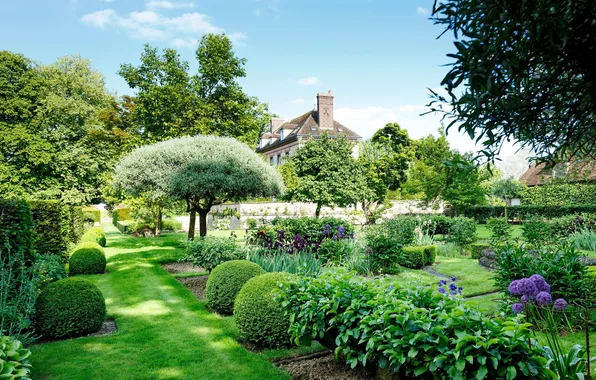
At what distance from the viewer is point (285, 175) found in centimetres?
2806

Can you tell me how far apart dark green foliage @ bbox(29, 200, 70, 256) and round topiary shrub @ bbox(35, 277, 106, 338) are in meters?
5.79

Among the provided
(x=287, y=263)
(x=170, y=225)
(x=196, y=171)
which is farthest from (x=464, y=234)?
(x=170, y=225)

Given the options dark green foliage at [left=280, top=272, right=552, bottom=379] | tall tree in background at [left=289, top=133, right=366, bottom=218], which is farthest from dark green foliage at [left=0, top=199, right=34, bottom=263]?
tall tree in background at [left=289, top=133, right=366, bottom=218]

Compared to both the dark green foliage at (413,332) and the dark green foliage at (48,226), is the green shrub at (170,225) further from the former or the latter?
the dark green foliage at (413,332)

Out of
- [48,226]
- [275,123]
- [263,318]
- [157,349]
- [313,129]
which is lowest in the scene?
[157,349]

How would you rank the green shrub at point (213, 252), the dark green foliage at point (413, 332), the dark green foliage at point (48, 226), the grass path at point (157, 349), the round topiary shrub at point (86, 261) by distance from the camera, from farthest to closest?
the dark green foliage at point (48, 226), the round topiary shrub at point (86, 261), the green shrub at point (213, 252), the grass path at point (157, 349), the dark green foliage at point (413, 332)

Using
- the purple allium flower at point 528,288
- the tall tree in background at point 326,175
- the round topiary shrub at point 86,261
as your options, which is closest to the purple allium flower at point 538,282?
the purple allium flower at point 528,288

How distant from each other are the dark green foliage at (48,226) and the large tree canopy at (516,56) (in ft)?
38.6

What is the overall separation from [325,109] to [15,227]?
Answer: 1439 inches

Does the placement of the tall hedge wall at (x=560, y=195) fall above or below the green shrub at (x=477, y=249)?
above

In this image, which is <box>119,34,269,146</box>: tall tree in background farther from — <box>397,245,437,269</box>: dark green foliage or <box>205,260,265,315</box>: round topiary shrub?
<box>205,260,265,315</box>: round topiary shrub

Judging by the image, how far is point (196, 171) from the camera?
12914mm

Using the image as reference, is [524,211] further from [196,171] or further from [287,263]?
[287,263]

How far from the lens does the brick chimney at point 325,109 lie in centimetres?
4019
